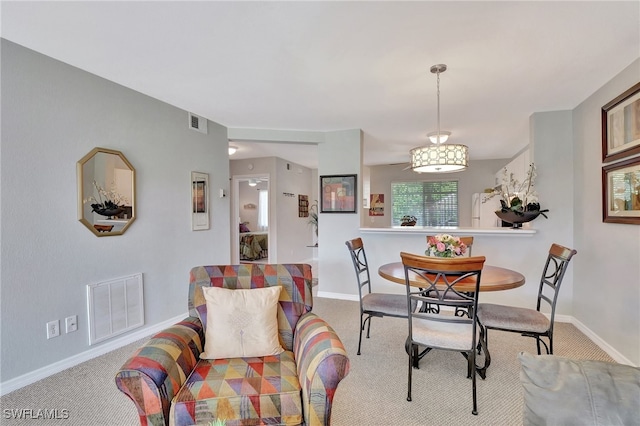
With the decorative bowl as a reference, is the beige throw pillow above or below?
below

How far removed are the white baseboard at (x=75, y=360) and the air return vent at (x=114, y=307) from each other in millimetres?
74

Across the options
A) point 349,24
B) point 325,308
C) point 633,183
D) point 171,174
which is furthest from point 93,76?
point 633,183

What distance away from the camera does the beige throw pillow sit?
1.55 metres

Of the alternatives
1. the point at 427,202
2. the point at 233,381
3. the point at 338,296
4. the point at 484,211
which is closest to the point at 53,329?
the point at 233,381

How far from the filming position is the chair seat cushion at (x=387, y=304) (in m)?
2.34

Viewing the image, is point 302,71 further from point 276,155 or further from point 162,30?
point 276,155

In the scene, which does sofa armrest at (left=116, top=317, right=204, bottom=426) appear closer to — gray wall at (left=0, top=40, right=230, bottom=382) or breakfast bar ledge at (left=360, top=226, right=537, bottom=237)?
gray wall at (left=0, top=40, right=230, bottom=382)

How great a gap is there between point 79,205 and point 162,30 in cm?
155

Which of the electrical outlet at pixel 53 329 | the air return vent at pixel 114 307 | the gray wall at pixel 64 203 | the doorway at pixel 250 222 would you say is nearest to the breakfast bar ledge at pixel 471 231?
the gray wall at pixel 64 203

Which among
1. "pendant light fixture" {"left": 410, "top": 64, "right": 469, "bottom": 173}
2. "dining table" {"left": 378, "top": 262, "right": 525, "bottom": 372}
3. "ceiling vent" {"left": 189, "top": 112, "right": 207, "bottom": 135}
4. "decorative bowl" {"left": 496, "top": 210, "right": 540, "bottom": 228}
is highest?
"ceiling vent" {"left": 189, "top": 112, "right": 207, "bottom": 135}

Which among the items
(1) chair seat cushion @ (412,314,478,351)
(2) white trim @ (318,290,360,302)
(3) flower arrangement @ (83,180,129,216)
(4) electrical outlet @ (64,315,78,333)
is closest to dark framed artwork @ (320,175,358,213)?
(2) white trim @ (318,290,360,302)

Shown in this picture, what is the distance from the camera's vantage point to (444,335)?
1860 millimetres

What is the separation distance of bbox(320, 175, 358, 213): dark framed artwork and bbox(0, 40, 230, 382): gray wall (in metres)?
1.92

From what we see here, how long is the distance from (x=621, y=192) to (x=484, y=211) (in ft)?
11.5
